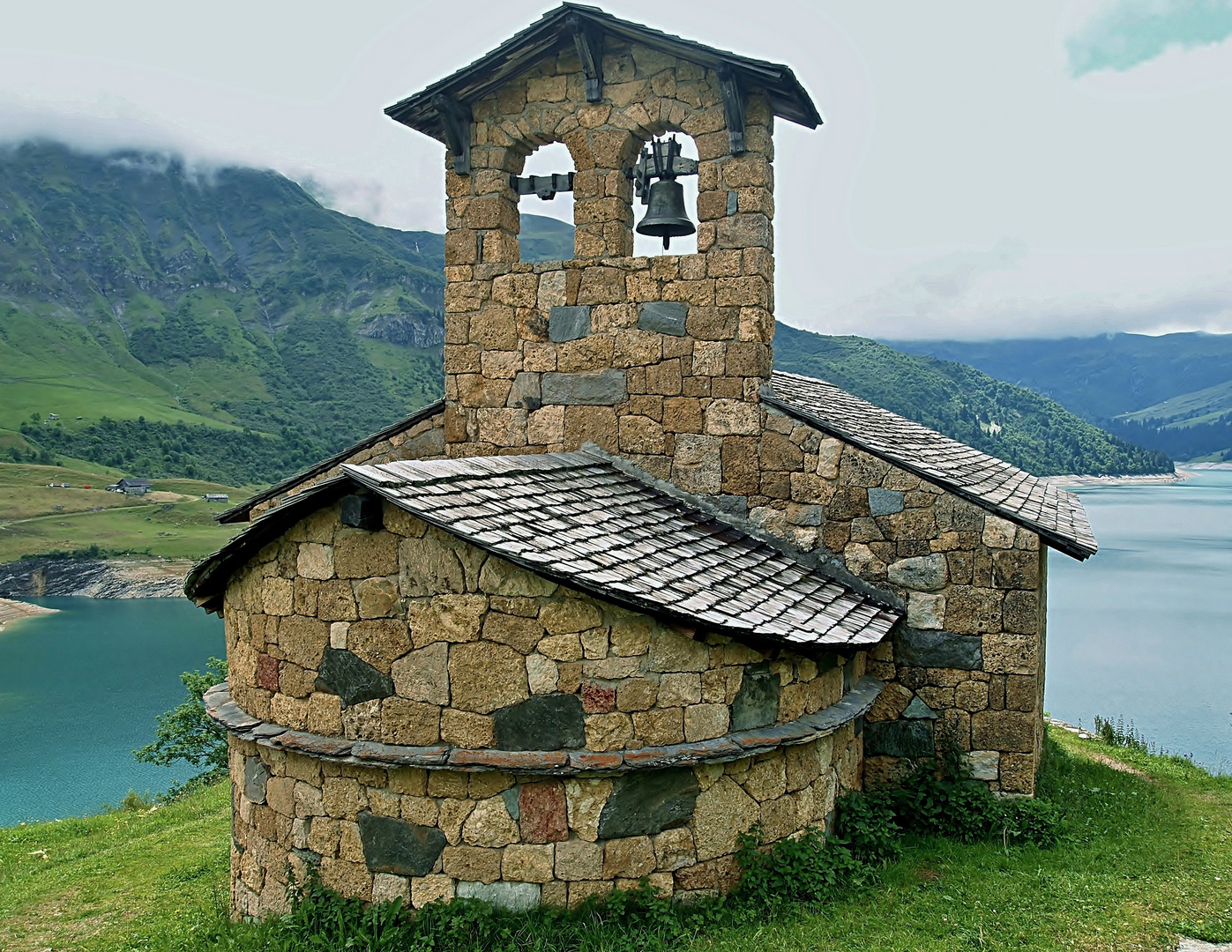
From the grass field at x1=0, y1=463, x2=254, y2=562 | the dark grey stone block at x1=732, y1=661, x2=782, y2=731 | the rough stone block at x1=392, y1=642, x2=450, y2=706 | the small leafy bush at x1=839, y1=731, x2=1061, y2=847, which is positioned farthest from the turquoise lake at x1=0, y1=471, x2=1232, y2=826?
the rough stone block at x1=392, y1=642, x2=450, y2=706

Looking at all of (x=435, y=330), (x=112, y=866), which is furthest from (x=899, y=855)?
(x=435, y=330)

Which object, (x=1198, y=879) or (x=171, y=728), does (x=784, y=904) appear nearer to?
(x=1198, y=879)

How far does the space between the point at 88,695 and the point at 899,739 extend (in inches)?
1106

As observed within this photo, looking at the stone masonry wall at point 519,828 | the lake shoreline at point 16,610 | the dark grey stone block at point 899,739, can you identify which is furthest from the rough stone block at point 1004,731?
the lake shoreline at point 16,610

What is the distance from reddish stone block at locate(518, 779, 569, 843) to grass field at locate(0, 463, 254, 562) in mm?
43433

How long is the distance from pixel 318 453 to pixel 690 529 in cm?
7285

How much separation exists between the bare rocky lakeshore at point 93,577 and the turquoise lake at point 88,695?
1300 mm

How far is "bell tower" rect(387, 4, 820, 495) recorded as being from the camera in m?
6.03

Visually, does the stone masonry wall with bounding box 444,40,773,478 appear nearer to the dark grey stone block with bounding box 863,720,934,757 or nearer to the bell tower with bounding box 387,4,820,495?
the bell tower with bounding box 387,4,820,495

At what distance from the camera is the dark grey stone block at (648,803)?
14.5 ft

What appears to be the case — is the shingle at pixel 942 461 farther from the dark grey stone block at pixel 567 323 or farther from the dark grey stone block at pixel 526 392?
the dark grey stone block at pixel 526 392

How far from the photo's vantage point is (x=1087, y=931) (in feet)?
14.9

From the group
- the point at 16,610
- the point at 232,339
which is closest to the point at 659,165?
the point at 16,610

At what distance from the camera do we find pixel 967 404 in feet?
197
